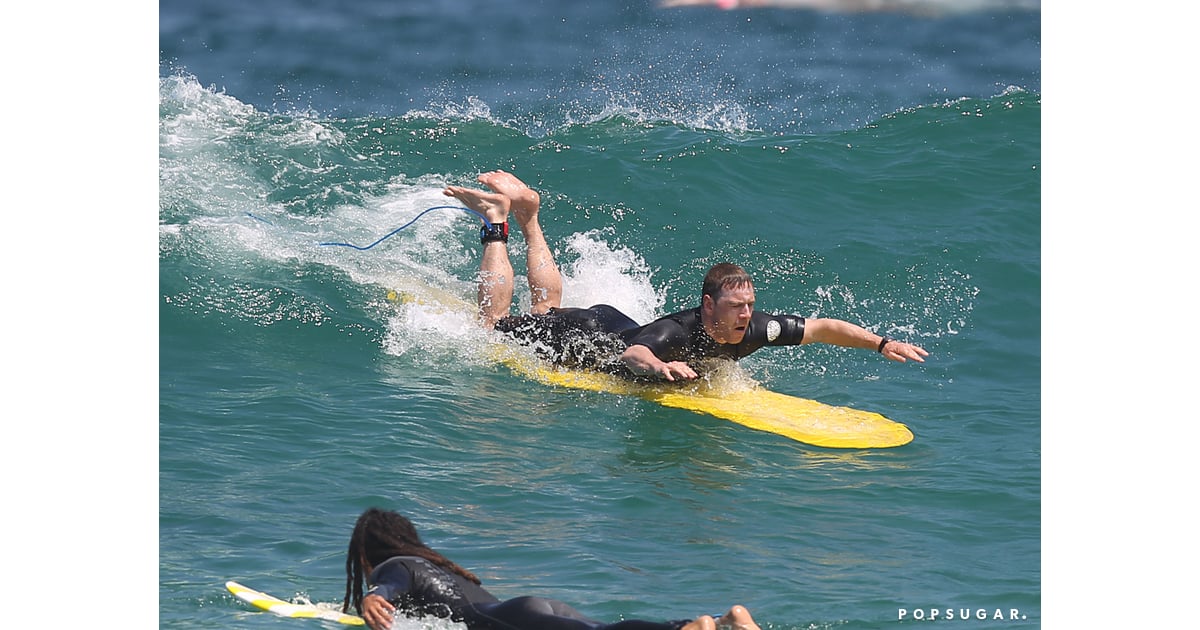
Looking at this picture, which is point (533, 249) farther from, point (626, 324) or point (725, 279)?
point (725, 279)

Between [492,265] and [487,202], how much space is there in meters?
0.53

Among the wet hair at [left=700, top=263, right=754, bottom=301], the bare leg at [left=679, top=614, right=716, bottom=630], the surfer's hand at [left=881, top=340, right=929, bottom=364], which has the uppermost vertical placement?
the wet hair at [left=700, top=263, right=754, bottom=301]

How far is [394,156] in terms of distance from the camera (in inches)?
574

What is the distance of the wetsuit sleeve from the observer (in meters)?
5.54

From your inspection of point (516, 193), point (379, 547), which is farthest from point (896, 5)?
point (379, 547)

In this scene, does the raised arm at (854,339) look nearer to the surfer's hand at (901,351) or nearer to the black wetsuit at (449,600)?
the surfer's hand at (901,351)

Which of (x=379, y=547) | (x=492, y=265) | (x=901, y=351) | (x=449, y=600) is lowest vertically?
(x=449, y=600)

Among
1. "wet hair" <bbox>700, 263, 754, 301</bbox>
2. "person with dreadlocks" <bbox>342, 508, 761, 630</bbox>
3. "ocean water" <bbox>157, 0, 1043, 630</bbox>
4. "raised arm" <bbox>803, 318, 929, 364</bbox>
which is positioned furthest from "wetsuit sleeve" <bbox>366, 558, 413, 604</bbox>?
"raised arm" <bbox>803, 318, 929, 364</bbox>

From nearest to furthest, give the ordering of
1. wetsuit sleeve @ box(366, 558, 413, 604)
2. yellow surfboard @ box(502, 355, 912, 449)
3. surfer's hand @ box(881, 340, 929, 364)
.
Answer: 1. wetsuit sleeve @ box(366, 558, 413, 604)
2. surfer's hand @ box(881, 340, 929, 364)
3. yellow surfboard @ box(502, 355, 912, 449)

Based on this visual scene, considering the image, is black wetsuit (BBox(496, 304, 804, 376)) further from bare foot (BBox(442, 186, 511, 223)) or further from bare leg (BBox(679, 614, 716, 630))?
bare leg (BBox(679, 614, 716, 630))

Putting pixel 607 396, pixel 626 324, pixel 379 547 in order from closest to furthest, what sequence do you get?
pixel 379 547, pixel 607 396, pixel 626 324

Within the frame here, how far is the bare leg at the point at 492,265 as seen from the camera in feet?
34.6

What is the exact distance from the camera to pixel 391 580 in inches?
221

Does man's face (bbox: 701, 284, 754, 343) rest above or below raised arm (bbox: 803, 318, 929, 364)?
above
